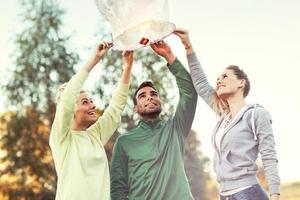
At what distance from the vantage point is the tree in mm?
14984

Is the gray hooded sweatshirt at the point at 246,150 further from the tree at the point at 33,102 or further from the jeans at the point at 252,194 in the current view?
the tree at the point at 33,102

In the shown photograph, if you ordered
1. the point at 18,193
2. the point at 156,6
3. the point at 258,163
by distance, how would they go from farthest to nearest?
the point at 18,193 → the point at 156,6 → the point at 258,163

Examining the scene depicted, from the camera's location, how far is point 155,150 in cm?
360

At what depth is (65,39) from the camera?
15781 millimetres

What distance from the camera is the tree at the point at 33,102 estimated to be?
15.0 m

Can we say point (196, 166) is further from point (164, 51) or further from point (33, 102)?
point (164, 51)

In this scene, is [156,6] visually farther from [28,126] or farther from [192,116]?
[28,126]

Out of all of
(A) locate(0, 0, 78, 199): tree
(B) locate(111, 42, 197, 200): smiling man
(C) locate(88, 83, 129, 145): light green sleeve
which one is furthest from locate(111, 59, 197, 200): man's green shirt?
(A) locate(0, 0, 78, 199): tree

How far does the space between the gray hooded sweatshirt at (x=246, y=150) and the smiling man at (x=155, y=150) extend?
0.34 meters

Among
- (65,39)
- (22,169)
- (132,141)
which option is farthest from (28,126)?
(132,141)

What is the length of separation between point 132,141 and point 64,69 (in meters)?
12.2

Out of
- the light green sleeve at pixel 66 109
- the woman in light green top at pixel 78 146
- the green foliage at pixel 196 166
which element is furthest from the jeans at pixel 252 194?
the green foliage at pixel 196 166

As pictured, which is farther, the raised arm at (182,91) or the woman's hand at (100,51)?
the raised arm at (182,91)

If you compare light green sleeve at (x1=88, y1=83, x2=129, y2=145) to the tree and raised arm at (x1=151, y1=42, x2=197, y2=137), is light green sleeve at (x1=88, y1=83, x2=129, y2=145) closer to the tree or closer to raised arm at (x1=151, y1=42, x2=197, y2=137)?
raised arm at (x1=151, y1=42, x2=197, y2=137)
